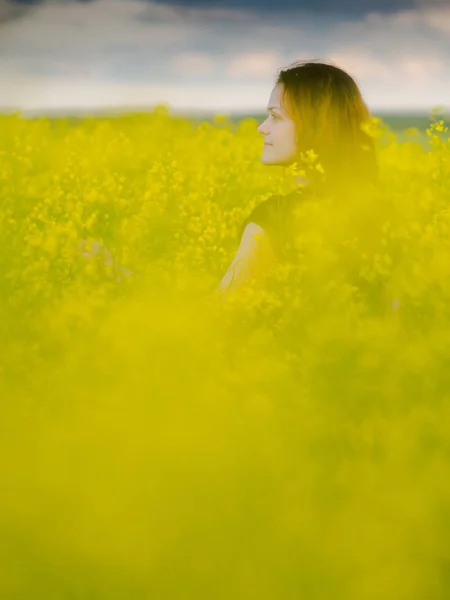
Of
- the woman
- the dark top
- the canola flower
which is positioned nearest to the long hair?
the woman

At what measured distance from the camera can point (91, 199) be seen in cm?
252

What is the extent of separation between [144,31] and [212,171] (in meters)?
0.67

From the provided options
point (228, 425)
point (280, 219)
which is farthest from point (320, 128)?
point (228, 425)

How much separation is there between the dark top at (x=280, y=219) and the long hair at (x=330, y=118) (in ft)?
0.55

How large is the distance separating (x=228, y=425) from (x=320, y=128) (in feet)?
4.57

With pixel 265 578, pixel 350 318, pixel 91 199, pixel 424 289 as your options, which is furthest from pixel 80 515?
pixel 91 199

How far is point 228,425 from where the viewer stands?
120cm

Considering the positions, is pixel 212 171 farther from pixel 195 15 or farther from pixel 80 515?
pixel 80 515

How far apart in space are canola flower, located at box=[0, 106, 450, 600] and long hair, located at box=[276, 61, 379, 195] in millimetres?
294

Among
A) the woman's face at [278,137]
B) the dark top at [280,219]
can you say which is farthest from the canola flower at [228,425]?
the woman's face at [278,137]

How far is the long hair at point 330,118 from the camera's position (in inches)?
91.8

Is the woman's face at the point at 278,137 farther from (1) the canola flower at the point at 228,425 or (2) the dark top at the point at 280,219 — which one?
(1) the canola flower at the point at 228,425

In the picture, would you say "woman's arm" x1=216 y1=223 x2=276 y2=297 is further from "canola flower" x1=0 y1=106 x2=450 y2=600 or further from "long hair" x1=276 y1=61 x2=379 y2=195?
"long hair" x1=276 y1=61 x2=379 y2=195

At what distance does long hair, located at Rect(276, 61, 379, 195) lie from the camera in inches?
91.8
